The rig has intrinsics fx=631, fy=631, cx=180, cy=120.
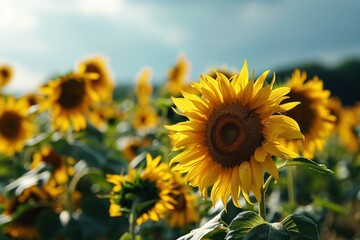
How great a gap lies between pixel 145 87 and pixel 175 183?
13.5ft

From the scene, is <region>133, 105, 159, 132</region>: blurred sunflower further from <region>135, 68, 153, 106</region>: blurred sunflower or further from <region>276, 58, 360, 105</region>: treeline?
<region>276, 58, 360, 105</region>: treeline

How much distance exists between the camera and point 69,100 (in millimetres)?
3795

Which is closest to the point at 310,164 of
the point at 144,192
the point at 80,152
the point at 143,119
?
the point at 144,192

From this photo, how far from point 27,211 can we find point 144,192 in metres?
1.63

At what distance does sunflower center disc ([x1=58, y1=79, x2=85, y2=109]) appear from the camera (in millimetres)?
3742

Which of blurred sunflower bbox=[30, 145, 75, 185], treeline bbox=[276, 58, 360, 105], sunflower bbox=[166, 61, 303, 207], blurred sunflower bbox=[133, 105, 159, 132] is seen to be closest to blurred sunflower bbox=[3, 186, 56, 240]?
blurred sunflower bbox=[30, 145, 75, 185]

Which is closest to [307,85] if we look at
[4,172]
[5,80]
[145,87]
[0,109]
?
[0,109]

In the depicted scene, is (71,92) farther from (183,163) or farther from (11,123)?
(183,163)

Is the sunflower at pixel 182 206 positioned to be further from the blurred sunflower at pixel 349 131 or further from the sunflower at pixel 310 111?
the blurred sunflower at pixel 349 131

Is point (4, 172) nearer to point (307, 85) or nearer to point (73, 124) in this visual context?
point (73, 124)

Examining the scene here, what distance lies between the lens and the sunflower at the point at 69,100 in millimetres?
3730

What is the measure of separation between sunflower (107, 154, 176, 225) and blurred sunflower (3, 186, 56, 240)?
4.50 feet

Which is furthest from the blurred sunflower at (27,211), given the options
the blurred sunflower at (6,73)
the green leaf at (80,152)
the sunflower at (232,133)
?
the blurred sunflower at (6,73)

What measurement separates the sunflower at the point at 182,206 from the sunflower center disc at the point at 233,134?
534mm
